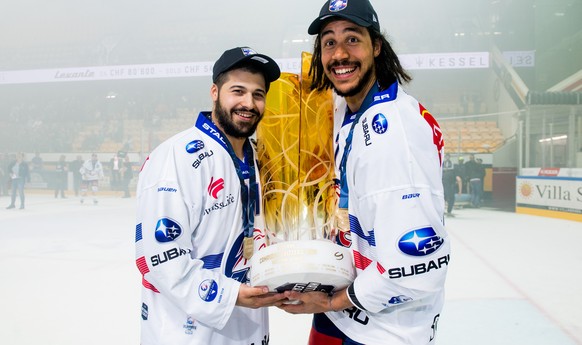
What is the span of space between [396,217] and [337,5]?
0.59 m

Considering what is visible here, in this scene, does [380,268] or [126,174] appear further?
[126,174]

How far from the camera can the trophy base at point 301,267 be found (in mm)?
1023

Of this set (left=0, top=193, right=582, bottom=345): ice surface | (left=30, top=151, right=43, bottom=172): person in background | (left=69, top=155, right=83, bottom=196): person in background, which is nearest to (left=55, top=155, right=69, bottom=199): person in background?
(left=69, top=155, right=83, bottom=196): person in background

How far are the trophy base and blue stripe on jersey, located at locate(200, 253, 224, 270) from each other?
0.21m

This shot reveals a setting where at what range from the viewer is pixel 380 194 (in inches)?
42.3

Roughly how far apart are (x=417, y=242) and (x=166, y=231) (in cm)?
64

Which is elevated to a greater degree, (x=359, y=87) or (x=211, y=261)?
(x=359, y=87)

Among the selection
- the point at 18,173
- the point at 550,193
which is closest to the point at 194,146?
the point at 550,193

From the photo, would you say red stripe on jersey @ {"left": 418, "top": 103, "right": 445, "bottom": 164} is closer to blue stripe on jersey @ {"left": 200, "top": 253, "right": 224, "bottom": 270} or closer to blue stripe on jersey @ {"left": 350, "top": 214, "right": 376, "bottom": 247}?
blue stripe on jersey @ {"left": 350, "top": 214, "right": 376, "bottom": 247}

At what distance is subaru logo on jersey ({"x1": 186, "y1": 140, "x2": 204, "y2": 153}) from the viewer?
1.28m

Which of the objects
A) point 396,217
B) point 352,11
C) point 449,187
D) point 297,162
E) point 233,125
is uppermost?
point 352,11

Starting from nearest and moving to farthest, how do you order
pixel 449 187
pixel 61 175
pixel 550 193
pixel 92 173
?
pixel 550 193 → pixel 449 187 → pixel 92 173 → pixel 61 175

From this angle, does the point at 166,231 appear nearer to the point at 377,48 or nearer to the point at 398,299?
the point at 398,299

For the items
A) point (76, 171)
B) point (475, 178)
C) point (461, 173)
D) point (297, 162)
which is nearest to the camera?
point (297, 162)
